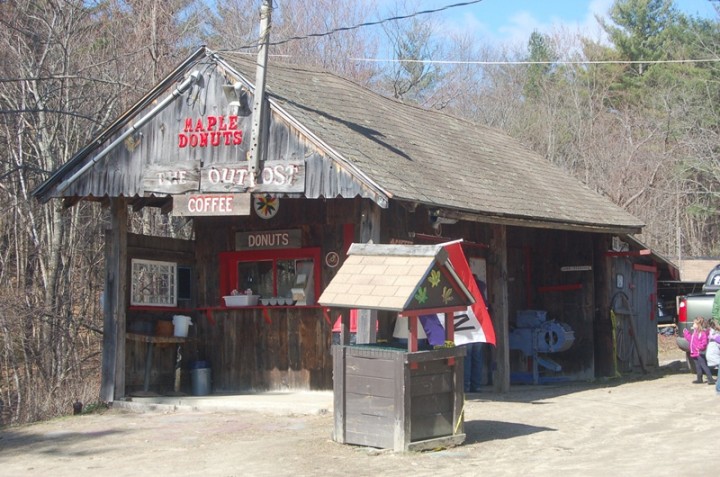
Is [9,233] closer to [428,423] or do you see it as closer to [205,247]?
[205,247]

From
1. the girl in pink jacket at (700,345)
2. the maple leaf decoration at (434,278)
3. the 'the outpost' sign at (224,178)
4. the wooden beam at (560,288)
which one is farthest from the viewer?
the wooden beam at (560,288)

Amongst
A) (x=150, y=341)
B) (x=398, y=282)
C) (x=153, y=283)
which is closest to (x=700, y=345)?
(x=398, y=282)

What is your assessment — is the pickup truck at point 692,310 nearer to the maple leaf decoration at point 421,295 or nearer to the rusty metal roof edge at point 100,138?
the maple leaf decoration at point 421,295

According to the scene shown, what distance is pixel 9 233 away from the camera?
2228 centimetres

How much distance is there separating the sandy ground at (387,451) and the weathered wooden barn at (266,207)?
178 centimetres

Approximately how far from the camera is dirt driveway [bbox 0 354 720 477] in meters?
9.44

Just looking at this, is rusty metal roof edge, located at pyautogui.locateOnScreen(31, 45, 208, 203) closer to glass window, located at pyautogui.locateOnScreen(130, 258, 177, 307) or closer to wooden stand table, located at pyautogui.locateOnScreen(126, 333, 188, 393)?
Answer: glass window, located at pyautogui.locateOnScreen(130, 258, 177, 307)

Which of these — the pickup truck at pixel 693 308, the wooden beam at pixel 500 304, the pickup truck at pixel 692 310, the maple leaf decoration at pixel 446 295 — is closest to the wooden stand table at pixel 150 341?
the wooden beam at pixel 500 304

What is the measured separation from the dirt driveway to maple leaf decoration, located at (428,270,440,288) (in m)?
1.77

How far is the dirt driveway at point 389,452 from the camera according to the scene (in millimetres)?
9438

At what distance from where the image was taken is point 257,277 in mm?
15938

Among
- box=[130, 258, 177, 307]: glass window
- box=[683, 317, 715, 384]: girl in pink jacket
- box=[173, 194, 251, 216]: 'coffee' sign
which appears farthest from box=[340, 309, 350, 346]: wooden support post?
box=[683, 317, 715, 384]: girl in pink jacket

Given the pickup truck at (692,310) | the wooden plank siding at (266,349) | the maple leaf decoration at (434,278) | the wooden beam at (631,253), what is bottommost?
the wooden plank siding at (266,349)

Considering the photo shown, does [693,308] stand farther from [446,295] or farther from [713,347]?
[446,295]
